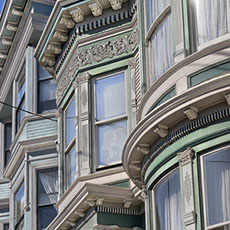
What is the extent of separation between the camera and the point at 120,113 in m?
20.0

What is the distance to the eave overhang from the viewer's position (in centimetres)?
2089

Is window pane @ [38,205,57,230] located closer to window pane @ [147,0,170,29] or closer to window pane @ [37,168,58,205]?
window pane @ [37,168,58,205]

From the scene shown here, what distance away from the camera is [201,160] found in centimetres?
1453

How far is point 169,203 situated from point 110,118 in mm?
5042

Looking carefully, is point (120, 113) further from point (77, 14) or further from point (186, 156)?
point (186, 156)

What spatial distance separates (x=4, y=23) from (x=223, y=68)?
634 inches

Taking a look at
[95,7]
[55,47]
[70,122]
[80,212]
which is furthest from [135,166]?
[55,47]

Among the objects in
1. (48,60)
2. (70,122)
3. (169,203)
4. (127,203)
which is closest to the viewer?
(169,203)

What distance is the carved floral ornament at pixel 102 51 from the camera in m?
20.3

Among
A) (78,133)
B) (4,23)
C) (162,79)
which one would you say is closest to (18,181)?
(4,23)

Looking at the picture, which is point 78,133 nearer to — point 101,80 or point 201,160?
point 101,80

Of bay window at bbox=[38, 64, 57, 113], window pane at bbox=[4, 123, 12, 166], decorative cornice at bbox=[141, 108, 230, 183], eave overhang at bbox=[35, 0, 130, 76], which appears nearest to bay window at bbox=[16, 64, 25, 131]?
bay window at bbox=[38, 64, 57, 113]

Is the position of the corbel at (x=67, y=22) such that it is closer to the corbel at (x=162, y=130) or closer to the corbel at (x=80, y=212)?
the corbel at (x=80, y=212)

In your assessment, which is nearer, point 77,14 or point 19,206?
point 77,14
